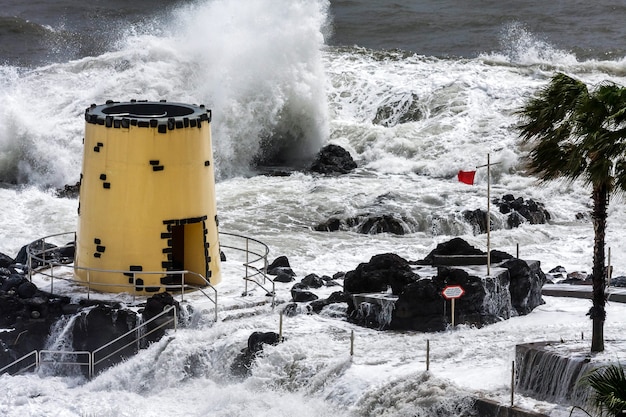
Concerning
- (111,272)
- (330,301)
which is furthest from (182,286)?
(330,301)

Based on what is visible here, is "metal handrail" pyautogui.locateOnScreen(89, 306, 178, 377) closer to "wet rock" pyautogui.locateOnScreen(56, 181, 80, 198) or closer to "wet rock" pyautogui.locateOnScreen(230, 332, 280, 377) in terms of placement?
"wet rock" pyautogui.locateOnScreen(230, 332, 280, 377)

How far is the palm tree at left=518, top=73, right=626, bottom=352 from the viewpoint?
60.7 feet

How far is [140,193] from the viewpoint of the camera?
23.2 meters

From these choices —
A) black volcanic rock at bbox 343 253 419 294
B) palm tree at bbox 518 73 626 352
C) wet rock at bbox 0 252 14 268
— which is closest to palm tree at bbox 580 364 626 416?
palm tree at bbox 518 73 626 352

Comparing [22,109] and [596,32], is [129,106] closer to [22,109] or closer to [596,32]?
[22,109]

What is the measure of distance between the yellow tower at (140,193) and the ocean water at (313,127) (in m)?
1.64

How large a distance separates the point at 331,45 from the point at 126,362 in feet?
128

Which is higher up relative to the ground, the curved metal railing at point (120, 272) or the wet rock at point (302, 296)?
the curved metal railing at point (120, 272)

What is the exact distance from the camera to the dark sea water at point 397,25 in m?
59.9

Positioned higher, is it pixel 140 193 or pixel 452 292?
pixel 140 193

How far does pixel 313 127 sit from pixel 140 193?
79.2 feet

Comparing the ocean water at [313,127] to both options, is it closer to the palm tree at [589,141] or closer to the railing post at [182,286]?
the railing post at [182,286]

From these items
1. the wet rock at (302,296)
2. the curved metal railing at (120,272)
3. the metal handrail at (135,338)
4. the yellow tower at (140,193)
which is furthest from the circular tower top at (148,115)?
the wet rock at (302,296)

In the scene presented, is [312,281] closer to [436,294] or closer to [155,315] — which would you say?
[436,294]
